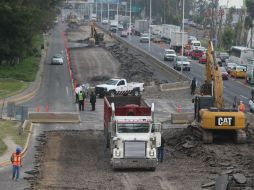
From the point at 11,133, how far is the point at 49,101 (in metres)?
18.8

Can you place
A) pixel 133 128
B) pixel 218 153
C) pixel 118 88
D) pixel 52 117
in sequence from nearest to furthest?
pixel 133 128 < pixel 218 153 < pixel 52 117 < pixel 118 88

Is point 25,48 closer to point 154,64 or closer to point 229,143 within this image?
point 154,64

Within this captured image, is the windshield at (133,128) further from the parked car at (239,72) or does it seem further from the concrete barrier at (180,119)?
the parked car at (239,72)

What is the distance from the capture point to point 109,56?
10769cm

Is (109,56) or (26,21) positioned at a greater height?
(26,21)

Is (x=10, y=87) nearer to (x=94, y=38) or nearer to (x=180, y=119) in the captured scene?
(x=180, y=119)

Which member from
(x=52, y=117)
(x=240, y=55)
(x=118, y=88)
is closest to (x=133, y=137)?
(x=52, y=117)

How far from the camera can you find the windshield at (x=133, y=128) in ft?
106

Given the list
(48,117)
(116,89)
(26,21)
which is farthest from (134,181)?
(26,21)

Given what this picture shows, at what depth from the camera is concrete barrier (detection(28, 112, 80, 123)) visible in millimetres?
47812

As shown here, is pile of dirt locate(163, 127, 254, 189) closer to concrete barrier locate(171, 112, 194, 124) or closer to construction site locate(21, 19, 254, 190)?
construction site locate(21, 19, 254, 190)

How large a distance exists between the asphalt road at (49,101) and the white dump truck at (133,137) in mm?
3960

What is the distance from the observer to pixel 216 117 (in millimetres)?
37812

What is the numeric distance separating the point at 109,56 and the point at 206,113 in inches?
2763
